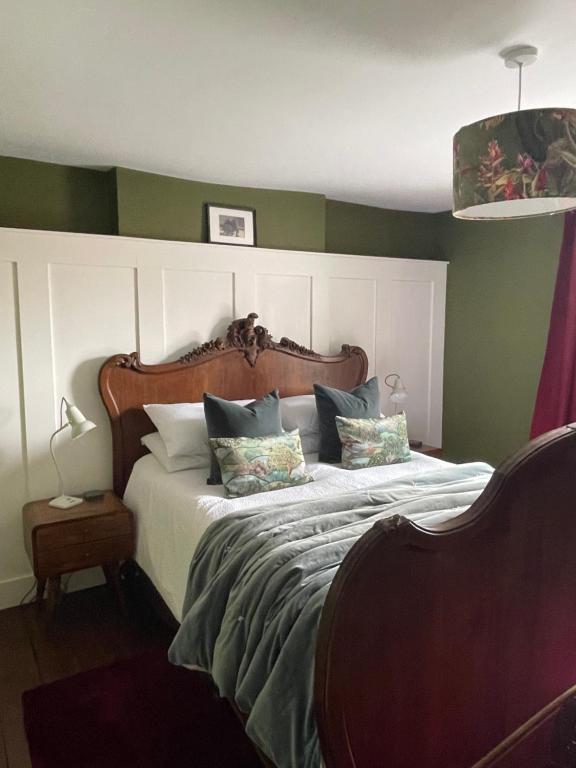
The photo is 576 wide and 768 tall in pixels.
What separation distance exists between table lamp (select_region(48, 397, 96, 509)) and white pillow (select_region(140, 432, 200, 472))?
1.16 feet

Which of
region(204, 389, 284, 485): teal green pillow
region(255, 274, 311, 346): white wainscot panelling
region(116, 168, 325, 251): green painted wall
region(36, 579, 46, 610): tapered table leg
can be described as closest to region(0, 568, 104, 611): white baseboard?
region(36, 579, 46, 610): tapered table leg

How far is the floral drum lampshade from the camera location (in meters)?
1.57

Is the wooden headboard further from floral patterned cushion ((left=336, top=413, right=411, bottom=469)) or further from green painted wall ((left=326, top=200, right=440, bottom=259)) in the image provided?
green painted wall ((left=326, top=200, right=440, bottom=259))

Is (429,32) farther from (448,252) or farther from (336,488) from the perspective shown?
(448,252)

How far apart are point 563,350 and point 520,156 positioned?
2.05 meters

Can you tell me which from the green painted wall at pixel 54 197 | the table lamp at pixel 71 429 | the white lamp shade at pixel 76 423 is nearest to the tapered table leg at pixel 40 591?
the table lamp at pixel 71 429

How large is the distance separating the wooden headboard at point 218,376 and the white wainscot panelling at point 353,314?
0.42ft

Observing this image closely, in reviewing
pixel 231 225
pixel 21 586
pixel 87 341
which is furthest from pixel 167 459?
pixel 231 225

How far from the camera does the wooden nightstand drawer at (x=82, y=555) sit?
253 cm

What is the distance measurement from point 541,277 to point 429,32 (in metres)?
2.37

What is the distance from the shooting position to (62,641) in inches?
101

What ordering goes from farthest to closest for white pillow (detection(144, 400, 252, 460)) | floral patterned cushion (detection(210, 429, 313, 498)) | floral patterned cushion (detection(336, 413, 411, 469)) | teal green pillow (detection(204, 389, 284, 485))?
floral patterned cushion (detection(336, 413, 411, 469)) → white pillow (detection(144, 400, 252, 460)) → teal green pillow (detection(204, 389, 284, 485)) → floral patterned cushion (detection(210, 429, 313, 498))

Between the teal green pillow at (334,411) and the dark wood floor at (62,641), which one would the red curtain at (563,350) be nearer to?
the teal green pillow at (334,411)

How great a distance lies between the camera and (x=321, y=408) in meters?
3.22
